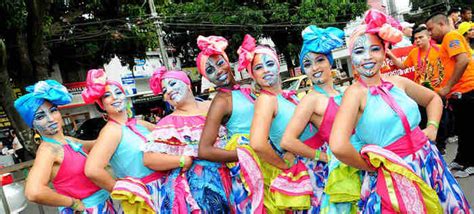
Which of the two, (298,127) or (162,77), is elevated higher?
(162,77)

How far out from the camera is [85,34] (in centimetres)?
1423

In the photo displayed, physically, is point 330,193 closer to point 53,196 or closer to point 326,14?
point 53,196

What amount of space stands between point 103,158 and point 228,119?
85cm

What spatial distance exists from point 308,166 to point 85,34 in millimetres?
12783

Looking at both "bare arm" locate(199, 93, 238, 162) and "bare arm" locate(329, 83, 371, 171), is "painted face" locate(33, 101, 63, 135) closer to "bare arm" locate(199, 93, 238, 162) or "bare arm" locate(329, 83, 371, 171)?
"bare arm" locate(199, 93, 238, 162)

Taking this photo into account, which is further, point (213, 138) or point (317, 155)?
point (213, 138)

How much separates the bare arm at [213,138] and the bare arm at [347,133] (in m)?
0.84

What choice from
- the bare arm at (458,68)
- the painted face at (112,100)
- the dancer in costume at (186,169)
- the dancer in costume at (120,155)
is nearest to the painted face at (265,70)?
the dancer in costume at (186,169)

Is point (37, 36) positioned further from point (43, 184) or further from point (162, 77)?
point (43, 184)

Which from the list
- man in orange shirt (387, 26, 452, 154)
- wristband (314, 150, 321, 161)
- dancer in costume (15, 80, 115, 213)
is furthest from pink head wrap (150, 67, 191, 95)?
man in orange shirt (387, 26, 452, 154)

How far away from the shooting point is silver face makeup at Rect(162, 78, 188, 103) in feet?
10.4

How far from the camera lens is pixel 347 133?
87.4 inches

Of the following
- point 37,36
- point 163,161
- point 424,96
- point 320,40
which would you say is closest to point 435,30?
point 424,96

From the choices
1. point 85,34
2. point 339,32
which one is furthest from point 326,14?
point 339,32
